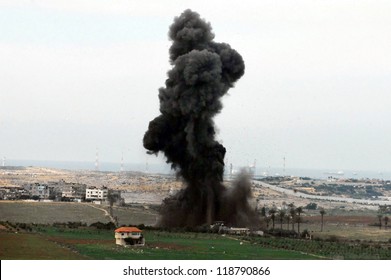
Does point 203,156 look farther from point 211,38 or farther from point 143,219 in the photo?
point 143,219

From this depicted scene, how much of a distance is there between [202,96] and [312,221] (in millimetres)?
32980

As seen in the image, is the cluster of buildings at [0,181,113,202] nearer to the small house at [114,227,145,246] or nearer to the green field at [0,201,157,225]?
the green field at [0,201,157,225]

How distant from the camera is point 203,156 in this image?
243ft

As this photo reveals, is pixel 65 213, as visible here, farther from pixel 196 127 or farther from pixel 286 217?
pixel 196 127

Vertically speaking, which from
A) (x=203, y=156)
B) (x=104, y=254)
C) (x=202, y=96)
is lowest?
(x=104, y=254)

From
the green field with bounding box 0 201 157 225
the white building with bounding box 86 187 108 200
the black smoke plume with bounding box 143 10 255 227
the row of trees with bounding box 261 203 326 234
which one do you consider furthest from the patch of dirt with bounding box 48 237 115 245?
the white building with bounding box 86 187 108 200

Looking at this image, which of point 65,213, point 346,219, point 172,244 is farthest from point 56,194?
point 172,244

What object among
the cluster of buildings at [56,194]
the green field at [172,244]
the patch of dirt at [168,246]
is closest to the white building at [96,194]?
the cluster of buildings at [56,194]

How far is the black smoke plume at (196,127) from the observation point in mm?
73188

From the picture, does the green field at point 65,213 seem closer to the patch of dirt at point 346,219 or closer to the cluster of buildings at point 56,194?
the cluster of buildings at point 56,194

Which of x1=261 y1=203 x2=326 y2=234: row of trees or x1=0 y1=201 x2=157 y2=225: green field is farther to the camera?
x1=0 y1=201 x2=157 y2=225: green field

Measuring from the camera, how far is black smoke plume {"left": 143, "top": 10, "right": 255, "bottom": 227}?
2881 inches

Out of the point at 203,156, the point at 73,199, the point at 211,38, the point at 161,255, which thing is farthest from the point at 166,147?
the point at 73,199

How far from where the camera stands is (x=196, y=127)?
7444 cm
